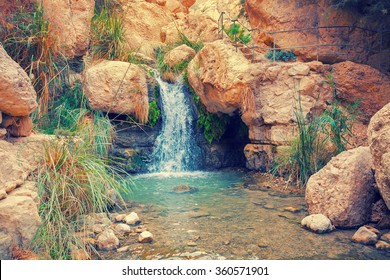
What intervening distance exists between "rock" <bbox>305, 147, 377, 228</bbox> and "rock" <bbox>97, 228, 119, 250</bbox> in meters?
2.51

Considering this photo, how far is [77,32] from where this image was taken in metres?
8.41

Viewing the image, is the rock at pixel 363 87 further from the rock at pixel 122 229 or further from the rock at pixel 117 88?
the rock at pixel 122 229

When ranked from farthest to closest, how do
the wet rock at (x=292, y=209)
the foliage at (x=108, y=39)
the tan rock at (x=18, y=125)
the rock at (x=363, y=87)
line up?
1. the foliage at (x=108, y=39)
2. the rock at (x=363, y=87)
3. the wet rock at (x=292, y=209)
4. the tan rock at (x=18, y=125)

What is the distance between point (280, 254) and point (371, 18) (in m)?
6.47

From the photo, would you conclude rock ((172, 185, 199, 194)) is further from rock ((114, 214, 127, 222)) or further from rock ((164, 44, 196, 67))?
rock ((164, 44, 196, 67))

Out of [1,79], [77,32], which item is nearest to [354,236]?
[1,79]

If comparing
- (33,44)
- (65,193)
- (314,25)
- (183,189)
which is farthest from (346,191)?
(33,44)

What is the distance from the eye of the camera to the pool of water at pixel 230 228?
137 inches

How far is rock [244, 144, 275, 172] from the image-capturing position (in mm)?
7316

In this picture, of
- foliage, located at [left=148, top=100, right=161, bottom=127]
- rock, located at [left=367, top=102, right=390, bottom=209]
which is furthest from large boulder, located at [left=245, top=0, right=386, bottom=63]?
rock, located at [left=367, top=102, right=390, bottom=209]

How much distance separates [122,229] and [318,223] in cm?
232

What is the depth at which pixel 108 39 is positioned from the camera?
28.5 ft

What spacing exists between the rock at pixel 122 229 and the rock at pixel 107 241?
12.9 inches

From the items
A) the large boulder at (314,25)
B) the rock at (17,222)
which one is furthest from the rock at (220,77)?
the rock at (17,222)
